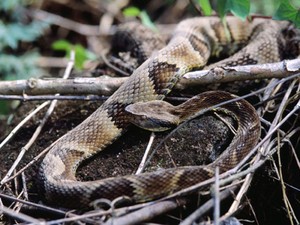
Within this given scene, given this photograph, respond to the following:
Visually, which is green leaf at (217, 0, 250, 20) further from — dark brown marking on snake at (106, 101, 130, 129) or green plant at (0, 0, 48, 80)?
green plant at (0, 0, 48, 80)

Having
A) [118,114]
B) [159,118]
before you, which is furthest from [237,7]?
[118,114]

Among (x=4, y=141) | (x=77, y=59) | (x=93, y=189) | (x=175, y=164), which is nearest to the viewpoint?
(x=93, y=189)

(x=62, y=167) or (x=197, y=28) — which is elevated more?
(x=197, y=28)

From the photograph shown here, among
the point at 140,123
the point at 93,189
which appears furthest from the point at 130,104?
the point at 93,189

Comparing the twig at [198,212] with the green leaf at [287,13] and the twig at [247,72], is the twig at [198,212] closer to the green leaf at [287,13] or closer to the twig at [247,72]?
the twig at [247,72]

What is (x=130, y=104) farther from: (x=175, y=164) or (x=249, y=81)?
(x=249, y=81)

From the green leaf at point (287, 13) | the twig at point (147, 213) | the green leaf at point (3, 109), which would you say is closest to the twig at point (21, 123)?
the green leaf at point (3, 109)

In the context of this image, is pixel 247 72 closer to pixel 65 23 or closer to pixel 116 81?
pixel 116 81
